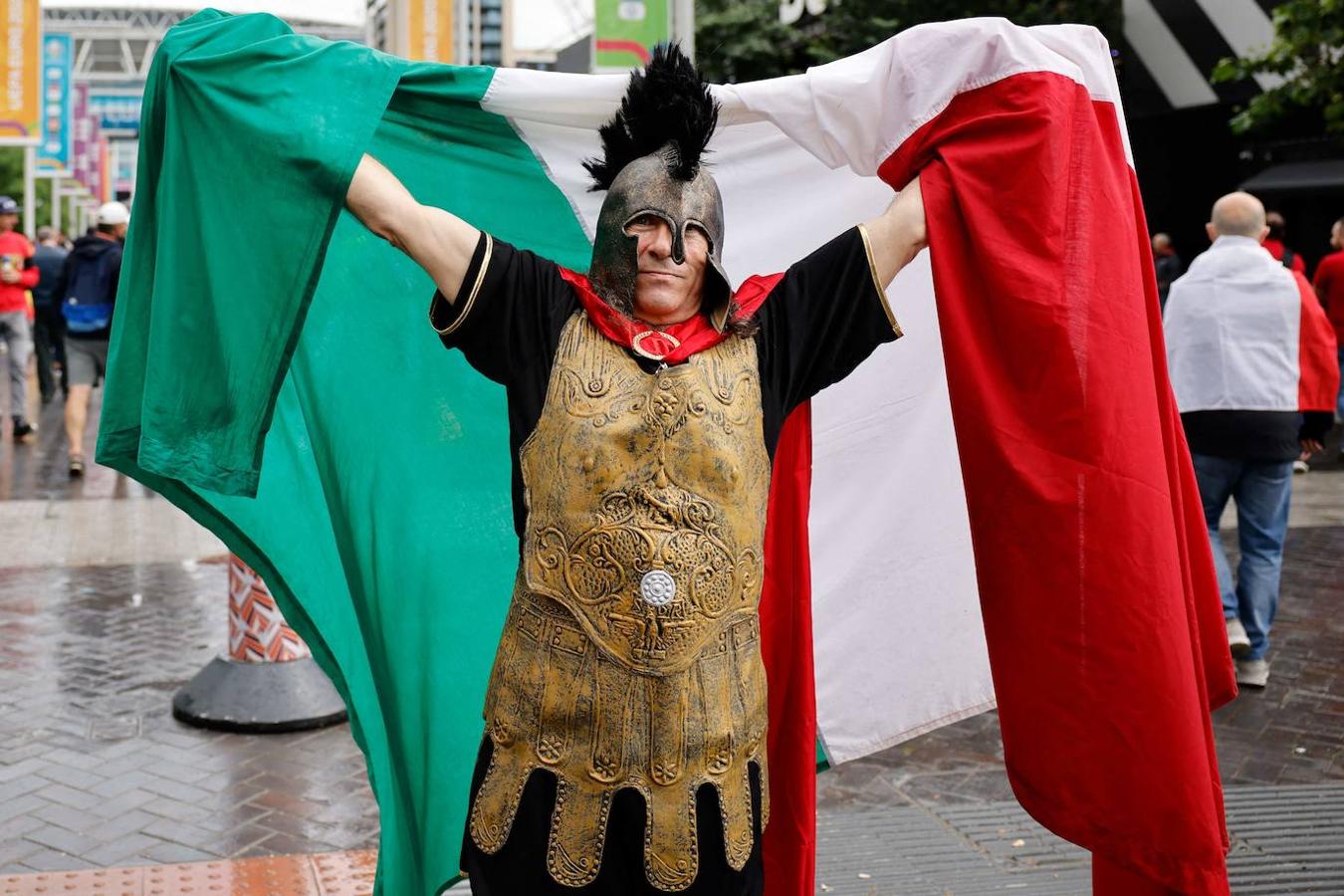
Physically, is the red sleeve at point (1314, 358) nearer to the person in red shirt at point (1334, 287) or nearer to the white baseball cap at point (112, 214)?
the person in red shirt at point (1334, 287)

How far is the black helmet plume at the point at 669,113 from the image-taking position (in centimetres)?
275

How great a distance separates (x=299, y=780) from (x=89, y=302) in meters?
6.65

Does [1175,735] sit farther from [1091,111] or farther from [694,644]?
[1091,111]

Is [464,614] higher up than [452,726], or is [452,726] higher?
[464,614]

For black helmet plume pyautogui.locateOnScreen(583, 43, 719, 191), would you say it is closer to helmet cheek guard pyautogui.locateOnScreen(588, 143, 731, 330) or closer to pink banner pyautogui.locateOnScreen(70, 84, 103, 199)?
helmet cheek guard pyautogui.locateOnScreen(588, 143, 731, 330)

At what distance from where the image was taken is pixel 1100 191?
3.04m

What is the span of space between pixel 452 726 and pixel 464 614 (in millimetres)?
274

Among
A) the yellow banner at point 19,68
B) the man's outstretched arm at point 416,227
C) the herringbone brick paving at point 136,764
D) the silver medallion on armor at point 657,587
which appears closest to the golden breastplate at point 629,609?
the silver medallion on armor at point 657,587

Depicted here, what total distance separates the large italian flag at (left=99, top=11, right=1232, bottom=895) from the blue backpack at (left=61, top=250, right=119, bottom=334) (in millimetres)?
7871

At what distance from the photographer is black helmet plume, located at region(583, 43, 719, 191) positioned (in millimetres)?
2754

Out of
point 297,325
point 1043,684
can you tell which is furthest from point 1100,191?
point 297,325

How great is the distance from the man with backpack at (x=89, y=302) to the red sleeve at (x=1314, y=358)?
26.4 feet

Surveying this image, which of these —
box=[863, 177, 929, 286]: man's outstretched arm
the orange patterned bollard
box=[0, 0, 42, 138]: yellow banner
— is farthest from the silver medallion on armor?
box=[0, 0, 42, 138]: yellow banner

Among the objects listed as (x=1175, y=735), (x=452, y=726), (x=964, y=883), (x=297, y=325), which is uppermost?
(x=297, y=325)
